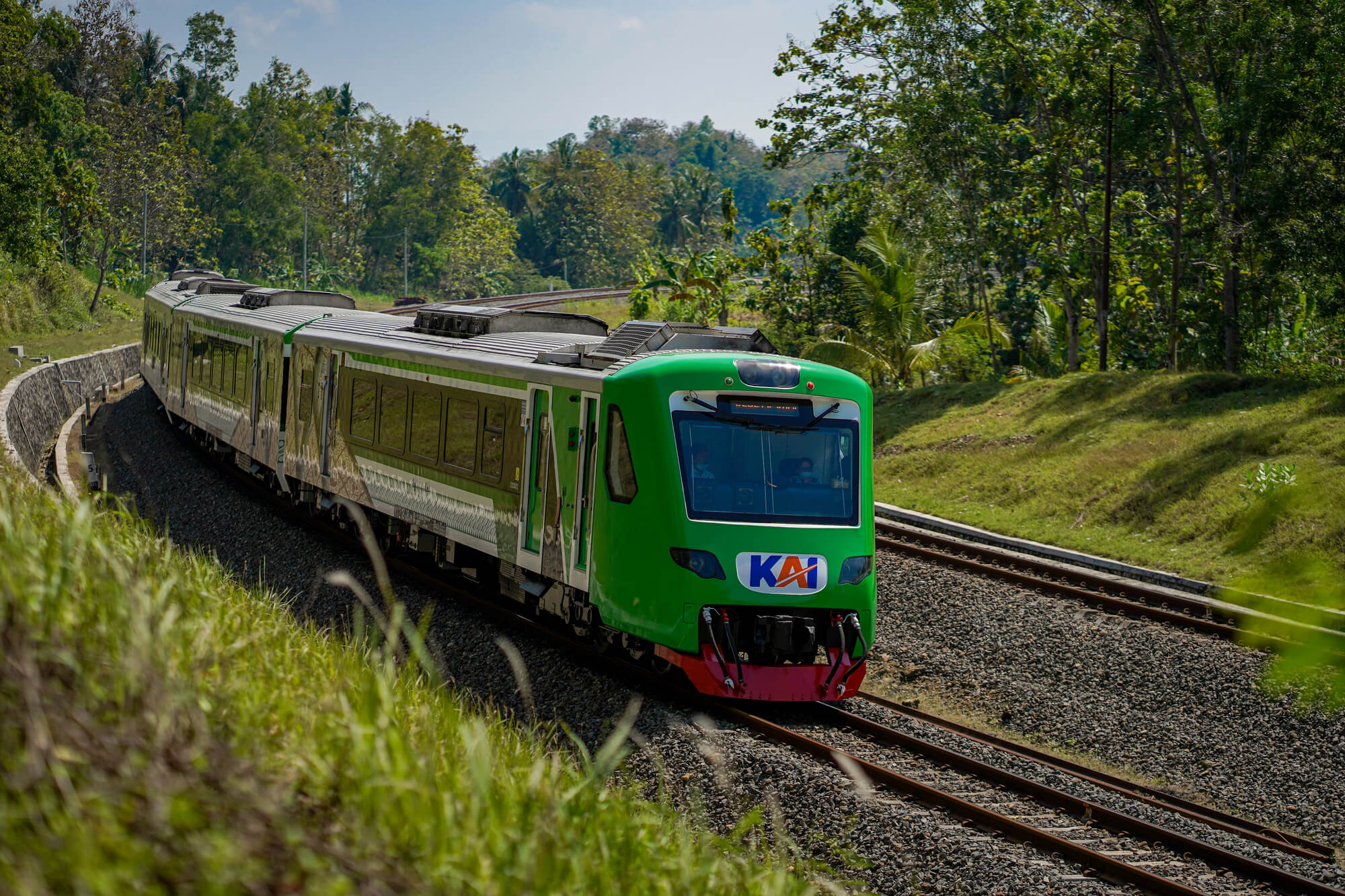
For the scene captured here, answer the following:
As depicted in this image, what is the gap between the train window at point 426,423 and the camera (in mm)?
13297

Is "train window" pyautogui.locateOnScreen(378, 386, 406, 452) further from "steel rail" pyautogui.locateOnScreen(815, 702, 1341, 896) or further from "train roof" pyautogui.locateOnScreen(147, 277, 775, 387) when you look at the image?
"steel rail" pyautogui.locateOnScreen(815, 702, 1341, 896)

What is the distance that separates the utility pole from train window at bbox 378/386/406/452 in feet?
51.8

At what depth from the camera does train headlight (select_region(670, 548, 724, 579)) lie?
376 inches

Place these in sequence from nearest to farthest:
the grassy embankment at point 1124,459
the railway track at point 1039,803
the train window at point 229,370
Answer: the railway track at point 1039,803 → the grassy embankment at point 1124,459 → the train window at point 229,370

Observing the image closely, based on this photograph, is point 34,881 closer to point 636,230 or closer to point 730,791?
point 730,791

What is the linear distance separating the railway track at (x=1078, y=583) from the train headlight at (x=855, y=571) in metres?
2.79

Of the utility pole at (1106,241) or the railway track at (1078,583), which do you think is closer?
the railway track at (1078,583)

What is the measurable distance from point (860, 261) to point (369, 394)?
78.6 feet

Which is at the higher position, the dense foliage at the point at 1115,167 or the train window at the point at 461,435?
the dense foliage at the point at 1115,167

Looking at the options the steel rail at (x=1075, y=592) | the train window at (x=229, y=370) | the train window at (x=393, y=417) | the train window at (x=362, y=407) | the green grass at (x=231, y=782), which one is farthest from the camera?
the train window at (x=229, y=370)

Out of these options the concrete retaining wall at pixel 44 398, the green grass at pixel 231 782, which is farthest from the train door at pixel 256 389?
the green grass at pixel 231 782

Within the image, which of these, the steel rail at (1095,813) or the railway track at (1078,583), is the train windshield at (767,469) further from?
the railway track at (1078,583)

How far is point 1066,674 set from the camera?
11.6m

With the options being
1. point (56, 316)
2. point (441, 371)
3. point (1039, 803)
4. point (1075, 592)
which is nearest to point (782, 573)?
point (1039, 803)
